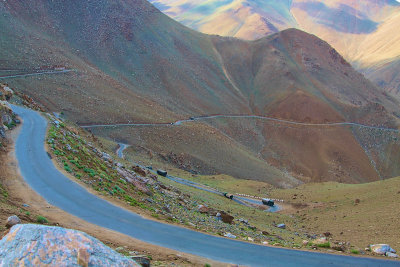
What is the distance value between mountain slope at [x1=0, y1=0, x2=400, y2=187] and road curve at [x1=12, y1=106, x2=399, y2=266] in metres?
31.1

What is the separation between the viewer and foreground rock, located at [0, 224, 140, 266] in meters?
6.59

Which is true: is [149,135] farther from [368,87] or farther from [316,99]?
[368,87]

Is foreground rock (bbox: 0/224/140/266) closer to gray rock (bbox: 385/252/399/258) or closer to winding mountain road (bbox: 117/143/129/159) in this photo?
gray rock (bbox: 385/252/399/258)

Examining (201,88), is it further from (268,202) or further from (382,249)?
(382,249)

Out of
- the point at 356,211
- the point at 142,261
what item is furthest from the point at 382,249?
the point at 142,261

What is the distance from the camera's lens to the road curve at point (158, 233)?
15.4 meters

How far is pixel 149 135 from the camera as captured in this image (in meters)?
55.6

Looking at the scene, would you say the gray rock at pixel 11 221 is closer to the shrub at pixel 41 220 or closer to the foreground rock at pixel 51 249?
the shrub at pixel 41 220

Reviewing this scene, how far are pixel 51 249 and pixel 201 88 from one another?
86565 millimetres

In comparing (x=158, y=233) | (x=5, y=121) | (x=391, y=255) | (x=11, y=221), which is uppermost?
(x=5, y=121)

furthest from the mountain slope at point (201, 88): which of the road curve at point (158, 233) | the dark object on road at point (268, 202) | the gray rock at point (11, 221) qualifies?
the gray rock at point (11, 221)

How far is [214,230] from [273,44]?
102213 mm

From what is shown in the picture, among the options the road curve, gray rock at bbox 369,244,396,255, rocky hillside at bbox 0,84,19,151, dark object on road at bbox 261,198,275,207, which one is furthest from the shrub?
dark object on road at bbox 261,198,275,207

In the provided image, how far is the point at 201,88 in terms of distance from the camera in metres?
92.1
